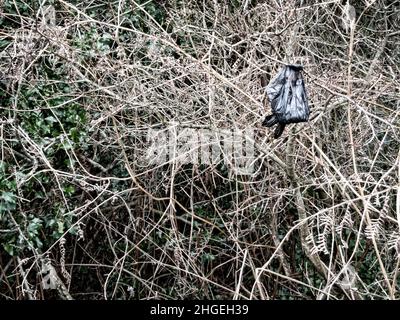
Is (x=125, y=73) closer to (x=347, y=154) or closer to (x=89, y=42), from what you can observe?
(x=89, y=42)

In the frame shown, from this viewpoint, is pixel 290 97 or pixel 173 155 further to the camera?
pixel 173 155

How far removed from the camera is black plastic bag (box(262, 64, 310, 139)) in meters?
3.13

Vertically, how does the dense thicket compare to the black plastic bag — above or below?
below

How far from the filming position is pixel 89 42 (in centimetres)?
424

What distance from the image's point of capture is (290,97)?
124 inches

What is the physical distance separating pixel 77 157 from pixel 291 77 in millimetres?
1572

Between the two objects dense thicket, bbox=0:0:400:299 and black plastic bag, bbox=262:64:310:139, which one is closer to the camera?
black plastic bag, bbox=262:64:310:139

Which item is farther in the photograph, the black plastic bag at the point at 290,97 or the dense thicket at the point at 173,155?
the dense thicket at the point at 173,155

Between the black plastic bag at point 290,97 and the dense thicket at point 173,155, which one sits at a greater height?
the black plastic bag at point 290,97

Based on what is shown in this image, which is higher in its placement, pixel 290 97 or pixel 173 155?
pixel 290 97

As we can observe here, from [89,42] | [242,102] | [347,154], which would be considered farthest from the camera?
[89,42]

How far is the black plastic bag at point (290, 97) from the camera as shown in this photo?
3127mm
